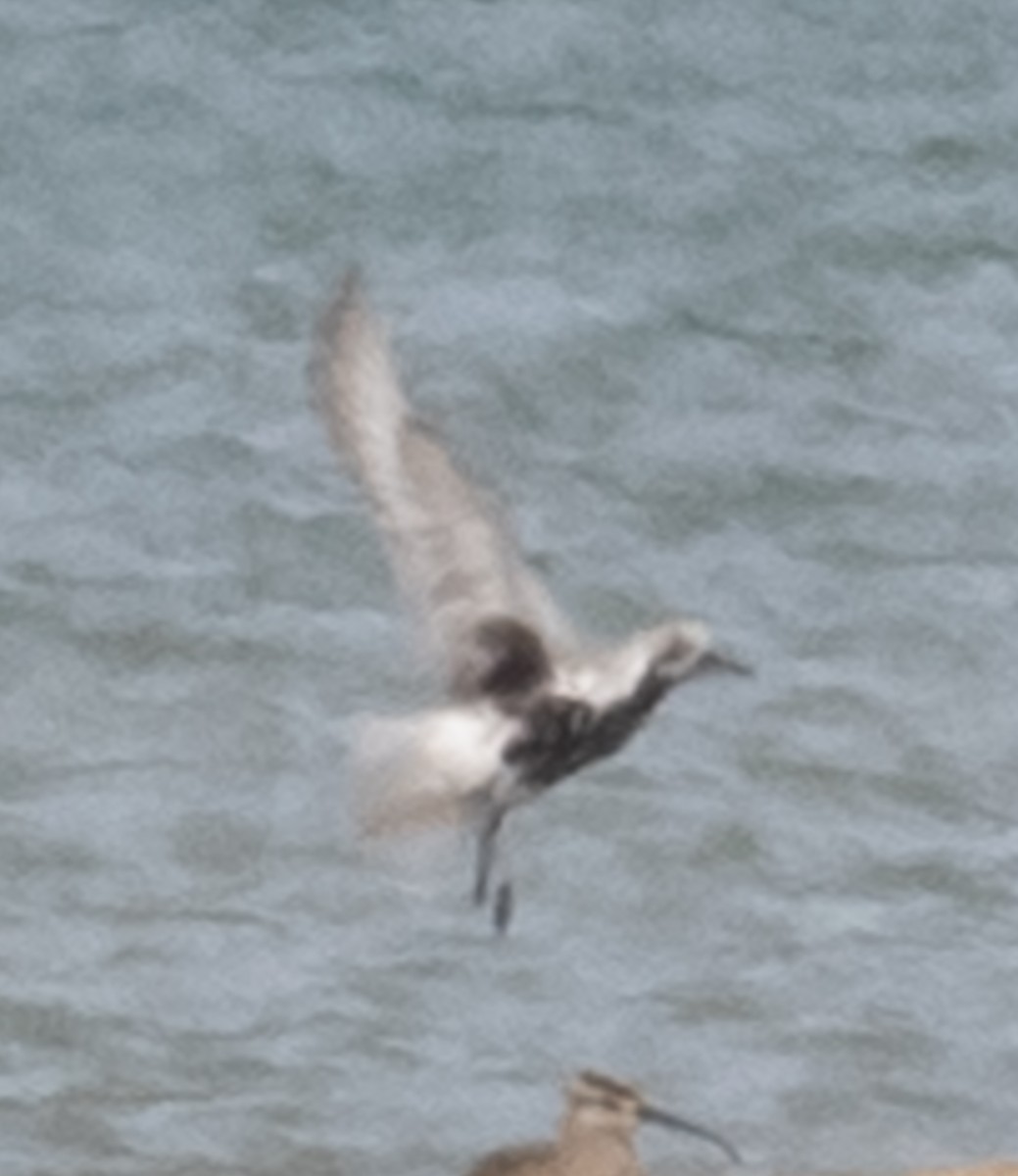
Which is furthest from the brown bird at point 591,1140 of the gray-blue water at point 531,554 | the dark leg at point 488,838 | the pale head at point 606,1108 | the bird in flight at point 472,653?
the gray-blue water at point 531,554

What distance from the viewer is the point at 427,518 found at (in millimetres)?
7812

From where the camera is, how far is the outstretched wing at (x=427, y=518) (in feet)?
25.5

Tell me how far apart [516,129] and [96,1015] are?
4.02m

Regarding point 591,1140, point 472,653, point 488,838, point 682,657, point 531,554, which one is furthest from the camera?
point 531,554

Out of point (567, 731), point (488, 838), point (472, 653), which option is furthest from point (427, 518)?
point (488, 838)

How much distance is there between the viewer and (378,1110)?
10.7 metres

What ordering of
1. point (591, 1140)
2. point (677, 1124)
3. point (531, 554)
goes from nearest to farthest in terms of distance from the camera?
1. point (591, 1140)
2. point (677, 1124)
3. point (531, 554)

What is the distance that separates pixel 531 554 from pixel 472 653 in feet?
16.8

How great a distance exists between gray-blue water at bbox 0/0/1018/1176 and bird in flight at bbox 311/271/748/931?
2646mm

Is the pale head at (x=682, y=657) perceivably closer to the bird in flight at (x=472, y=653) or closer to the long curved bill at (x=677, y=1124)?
the bird in flight at (x=472, y=653)

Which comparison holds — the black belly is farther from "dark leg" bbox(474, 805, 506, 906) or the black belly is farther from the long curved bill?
the long curved bill

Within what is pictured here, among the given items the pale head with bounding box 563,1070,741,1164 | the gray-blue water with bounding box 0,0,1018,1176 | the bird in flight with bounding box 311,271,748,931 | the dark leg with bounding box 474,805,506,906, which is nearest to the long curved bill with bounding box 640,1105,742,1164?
the pale head with bounding box 563,1070,741,1164

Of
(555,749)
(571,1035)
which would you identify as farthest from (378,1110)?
(555,749)

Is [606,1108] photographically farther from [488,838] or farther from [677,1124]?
[488,838]
